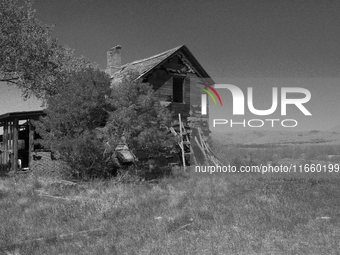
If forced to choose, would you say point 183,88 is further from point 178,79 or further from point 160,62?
point 160,62

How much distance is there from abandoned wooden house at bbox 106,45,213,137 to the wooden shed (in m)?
4.82

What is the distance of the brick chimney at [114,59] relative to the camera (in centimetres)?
2291

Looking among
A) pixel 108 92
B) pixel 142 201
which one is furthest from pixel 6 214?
pixel 108 92

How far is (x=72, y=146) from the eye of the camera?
41.4 feet

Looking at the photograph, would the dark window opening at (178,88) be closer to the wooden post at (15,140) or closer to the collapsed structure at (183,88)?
the collapsed structure at (183,88)

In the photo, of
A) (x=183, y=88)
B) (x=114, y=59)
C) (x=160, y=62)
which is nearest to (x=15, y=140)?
(x=160, y=62)

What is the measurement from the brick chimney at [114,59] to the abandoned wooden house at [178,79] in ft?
3.25

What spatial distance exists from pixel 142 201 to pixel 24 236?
3.36 metres

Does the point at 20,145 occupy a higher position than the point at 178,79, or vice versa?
the point at 178,79

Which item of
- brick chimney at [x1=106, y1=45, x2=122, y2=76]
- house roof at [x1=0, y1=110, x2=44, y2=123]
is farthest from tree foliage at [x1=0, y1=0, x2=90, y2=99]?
brick chimney at [x1=106, y1=45, x2=122, y2=76]

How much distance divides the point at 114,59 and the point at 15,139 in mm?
8626

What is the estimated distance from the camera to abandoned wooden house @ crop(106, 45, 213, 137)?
19.3 meters

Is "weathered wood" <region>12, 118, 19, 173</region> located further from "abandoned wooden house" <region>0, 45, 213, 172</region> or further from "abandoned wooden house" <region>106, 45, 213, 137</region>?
"abandoned wooden house" <region>106, 45, 213, 137</region>

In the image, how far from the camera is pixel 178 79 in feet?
68.4
